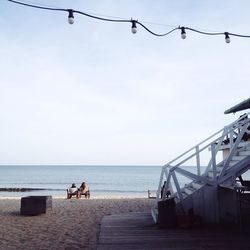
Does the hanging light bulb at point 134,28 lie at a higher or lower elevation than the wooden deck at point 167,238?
higher

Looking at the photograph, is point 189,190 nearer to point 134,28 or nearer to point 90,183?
point 134,28

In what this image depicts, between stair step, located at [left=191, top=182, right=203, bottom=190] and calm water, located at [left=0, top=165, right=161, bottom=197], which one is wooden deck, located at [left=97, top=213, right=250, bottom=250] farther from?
calm water, located at [left=0, top=165, right=161, bottom=197]

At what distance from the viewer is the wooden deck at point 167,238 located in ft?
23.0

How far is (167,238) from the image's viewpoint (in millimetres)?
7809

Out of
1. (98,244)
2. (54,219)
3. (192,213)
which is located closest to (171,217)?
(192,213)

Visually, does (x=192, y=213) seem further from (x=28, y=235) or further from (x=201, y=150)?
(x=28, y=235)

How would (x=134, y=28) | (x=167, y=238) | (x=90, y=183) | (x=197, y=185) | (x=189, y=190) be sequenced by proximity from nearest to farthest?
(x=134, y=28), (x=167, y=238), (x=197, y=185), (x=189, y=190), (x=90, y=183)

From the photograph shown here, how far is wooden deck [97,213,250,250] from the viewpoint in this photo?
7.02m

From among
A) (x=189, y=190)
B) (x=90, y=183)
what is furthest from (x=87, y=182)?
(x=189, y=190)

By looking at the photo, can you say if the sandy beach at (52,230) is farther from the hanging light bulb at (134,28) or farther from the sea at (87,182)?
the sea at (87,182)

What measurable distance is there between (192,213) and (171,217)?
0.70m

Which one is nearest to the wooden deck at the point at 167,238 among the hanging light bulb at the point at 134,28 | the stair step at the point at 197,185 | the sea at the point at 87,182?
the stair step at the point at 197,185

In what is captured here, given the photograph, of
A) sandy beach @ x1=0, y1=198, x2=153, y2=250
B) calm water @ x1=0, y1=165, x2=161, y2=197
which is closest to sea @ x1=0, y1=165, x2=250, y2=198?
calm water @ x1=0, y1=165, x2=161, y2=197

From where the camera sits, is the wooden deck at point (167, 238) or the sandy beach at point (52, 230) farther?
the sandy beach at point (52, 230)
